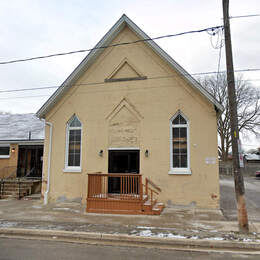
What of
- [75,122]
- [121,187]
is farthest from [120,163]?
[75,122]

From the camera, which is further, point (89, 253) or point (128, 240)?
point (128, 240)

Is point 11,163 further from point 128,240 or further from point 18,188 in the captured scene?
point 128,240

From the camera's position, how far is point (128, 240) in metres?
6.66

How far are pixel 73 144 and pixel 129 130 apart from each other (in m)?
3.02

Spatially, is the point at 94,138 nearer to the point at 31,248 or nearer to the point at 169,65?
the point at 169,65

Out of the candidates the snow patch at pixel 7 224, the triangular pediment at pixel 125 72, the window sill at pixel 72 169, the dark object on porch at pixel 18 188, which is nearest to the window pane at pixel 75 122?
the window sill at pixel 72 169

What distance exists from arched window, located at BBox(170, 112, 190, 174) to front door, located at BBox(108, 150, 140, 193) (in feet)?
5.48

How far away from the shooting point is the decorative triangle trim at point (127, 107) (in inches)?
458

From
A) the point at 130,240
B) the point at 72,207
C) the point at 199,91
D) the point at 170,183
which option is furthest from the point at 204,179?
the point at 72,207

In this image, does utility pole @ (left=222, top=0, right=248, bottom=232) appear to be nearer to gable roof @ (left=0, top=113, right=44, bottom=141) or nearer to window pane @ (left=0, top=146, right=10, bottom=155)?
gable roof @ (left=0, top=113, right=44, bottom=141)

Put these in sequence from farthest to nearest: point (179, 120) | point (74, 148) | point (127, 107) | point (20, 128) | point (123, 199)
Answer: point (20, 128) → point (74, 148) → point (127, 107) → point (179, 120) → point (123, 199)

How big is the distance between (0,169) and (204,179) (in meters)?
13.0

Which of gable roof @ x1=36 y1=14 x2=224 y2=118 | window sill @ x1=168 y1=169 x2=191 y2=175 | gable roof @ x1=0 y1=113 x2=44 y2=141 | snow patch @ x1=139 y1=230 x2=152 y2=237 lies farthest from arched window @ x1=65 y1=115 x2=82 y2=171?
snow patch @ x1=139 y1=230 x2=152 y2=237

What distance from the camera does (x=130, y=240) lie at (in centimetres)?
665
